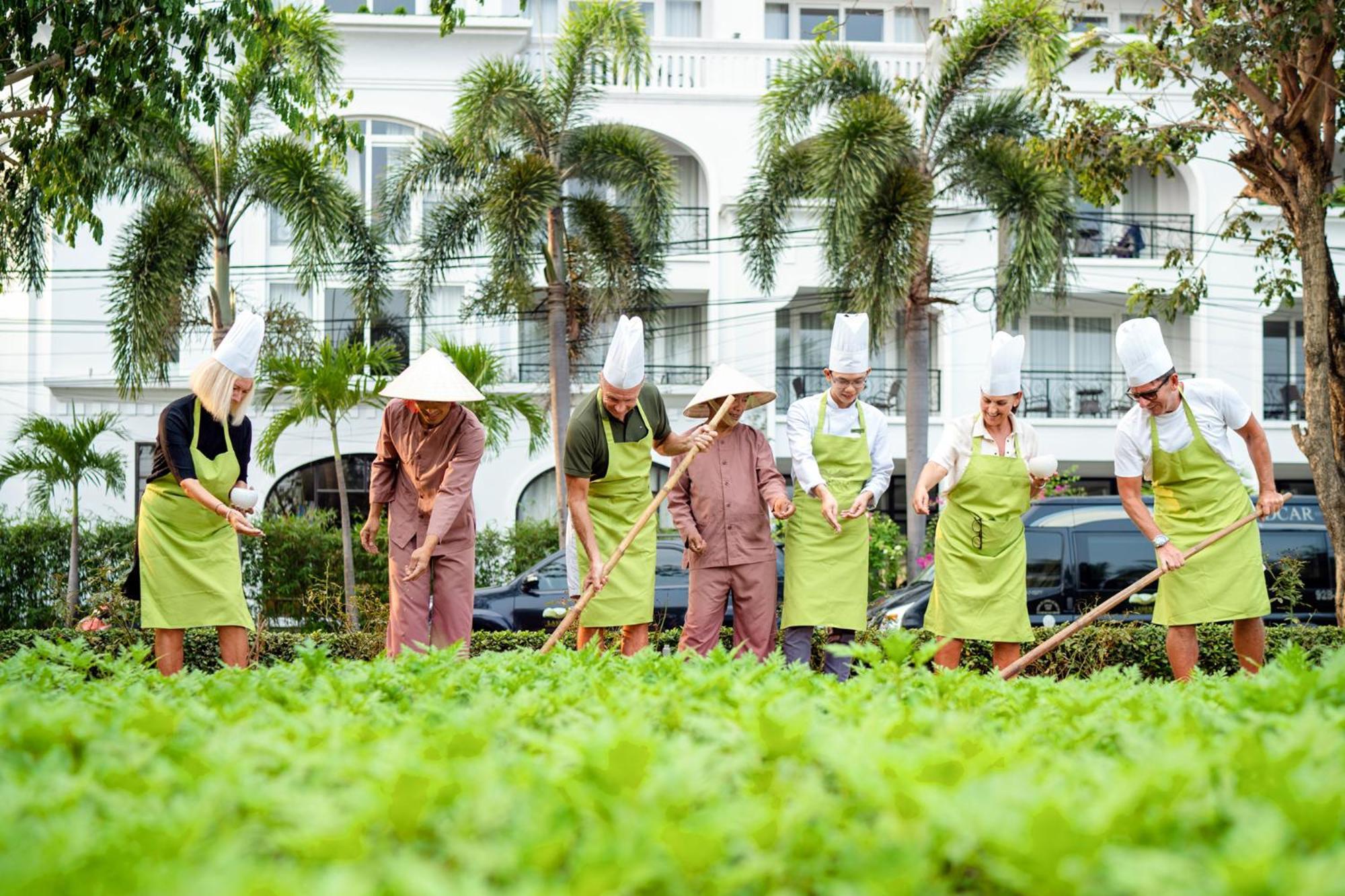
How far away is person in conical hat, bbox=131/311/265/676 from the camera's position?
6.84 metres

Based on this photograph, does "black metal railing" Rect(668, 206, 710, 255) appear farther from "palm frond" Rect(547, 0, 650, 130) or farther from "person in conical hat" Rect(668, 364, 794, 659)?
"person in conical hat" Rect(668, 364, 794, 659)

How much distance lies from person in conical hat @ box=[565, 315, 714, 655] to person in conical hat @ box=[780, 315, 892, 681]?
0.70 meters

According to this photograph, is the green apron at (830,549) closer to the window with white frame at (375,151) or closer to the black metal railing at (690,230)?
the black metal railing at (690,230)

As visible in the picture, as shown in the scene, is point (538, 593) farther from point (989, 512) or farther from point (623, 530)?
point (989, 512)

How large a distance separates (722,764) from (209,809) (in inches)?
32.4

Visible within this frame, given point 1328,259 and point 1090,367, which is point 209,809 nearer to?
point 1328,259

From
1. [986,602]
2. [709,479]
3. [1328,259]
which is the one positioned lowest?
[986,602]

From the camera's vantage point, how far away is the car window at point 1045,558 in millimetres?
11586

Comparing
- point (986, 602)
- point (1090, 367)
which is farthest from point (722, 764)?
point (1090, 367)

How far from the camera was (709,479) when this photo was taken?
7500mm

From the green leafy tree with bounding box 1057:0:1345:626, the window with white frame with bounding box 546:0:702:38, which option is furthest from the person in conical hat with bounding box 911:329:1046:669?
the window with white frame with bounding box 546:0:702:38

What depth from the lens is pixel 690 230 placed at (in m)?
25.9

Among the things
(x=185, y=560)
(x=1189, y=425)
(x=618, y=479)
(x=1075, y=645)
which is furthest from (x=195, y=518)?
(x=1075, y=645)

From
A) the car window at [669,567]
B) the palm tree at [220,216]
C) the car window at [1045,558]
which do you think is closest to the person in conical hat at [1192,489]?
the car window at [1045,558]
